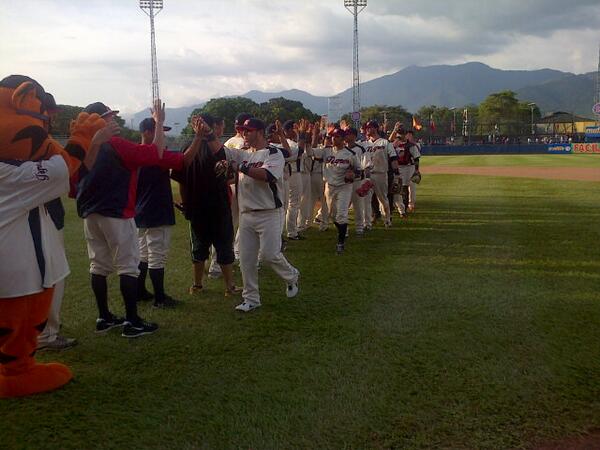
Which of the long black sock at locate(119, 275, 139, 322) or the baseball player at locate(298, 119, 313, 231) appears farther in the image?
the baseball player at locate(298, 119, 313, 231)

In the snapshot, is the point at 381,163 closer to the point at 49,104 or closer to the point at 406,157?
the point at 406,157

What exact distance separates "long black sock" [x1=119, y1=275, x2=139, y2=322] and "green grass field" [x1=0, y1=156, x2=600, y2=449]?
10.3 inches

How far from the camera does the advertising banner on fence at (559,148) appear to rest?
46.9 meters

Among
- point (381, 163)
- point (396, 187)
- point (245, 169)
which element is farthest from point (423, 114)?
point (245, 169)

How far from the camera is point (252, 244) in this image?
5.51 m

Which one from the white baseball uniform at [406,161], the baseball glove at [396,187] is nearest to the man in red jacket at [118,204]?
the baseball glove at [396,187]

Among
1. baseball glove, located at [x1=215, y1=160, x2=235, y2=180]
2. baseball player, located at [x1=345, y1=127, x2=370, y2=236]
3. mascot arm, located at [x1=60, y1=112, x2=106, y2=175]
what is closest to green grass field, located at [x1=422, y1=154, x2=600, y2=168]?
baseball player, located at [x1=345, y1=127, x2=370, y2=236]

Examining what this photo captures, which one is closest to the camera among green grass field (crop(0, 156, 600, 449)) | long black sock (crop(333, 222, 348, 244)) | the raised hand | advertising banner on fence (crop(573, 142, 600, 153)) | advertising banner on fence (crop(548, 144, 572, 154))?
green grass field (crop(0, 156, 600, 449))

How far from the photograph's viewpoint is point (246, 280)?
5.38 meters

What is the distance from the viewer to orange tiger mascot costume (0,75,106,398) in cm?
331

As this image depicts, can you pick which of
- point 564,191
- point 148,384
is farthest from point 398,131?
point 148,384

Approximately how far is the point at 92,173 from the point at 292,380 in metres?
2.54

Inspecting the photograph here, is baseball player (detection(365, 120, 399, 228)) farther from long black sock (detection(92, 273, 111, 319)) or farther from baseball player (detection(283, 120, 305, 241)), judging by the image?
long black sock (detection(92, 273, 111, 319))

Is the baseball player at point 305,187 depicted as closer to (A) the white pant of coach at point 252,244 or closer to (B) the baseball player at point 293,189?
(B) the baseball player at point 293,189
